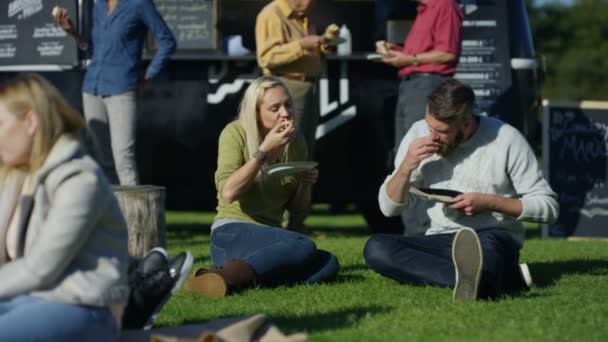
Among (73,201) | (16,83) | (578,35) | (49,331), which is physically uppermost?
(16,83)

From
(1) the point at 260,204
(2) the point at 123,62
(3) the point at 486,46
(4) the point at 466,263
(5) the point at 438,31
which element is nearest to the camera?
(4) the point at 466,263

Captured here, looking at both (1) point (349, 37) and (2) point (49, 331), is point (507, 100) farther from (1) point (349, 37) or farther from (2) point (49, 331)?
(2) point (49, 331)

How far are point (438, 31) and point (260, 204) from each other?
2522 mm

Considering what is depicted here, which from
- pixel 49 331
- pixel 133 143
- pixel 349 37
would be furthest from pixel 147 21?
pixel 49 331

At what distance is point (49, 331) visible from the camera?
4145 mm

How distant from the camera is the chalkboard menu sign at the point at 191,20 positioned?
10.0 metres

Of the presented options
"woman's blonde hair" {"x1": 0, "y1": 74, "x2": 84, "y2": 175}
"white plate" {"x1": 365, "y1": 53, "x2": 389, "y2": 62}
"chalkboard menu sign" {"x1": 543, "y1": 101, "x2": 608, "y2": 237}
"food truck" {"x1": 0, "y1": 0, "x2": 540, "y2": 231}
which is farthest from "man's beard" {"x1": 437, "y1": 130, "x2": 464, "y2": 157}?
"chalkboard menu sign" {"x1": 543, "y1": 101, "x2": 608, "y2": 237}

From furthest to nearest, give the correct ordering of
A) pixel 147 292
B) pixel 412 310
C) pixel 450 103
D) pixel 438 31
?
pixel 438 31 < pixel 450 103 < pixel 412 310 < pixel 147 292

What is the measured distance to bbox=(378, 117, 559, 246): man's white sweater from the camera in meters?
6.23

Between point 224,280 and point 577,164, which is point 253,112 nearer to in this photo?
point 224,280

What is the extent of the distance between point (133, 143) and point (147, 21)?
854 millimetres

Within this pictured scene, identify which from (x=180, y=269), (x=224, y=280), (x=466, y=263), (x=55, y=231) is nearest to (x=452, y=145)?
(x=466, y=263)

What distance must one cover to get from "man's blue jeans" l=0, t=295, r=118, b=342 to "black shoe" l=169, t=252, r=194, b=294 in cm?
65

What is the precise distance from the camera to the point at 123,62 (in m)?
8.80
